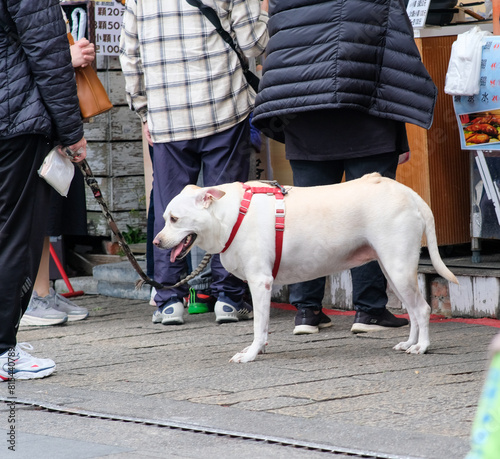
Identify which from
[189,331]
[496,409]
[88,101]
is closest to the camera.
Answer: [496,409]

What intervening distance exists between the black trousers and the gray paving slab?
403mm

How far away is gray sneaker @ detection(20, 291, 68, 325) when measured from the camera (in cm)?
561

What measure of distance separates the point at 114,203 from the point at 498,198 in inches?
144

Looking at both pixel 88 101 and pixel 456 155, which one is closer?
pixel 88 101

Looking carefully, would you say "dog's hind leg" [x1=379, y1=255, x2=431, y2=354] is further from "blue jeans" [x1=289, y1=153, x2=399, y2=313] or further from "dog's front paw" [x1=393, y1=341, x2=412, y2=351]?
"blue jeans" [x1=289, y1=153, x2=399, y2=313]

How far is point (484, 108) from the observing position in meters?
5.12

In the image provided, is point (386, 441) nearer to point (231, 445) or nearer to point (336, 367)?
point (231, 445)

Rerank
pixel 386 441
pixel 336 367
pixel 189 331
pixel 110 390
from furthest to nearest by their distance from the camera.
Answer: pixel 189 331, pixel 336 367, pixel 110 390, pixel 386 441

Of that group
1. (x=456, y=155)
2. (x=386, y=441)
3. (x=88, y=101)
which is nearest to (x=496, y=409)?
(x=386, y=441)

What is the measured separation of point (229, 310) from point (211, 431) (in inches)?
99.8

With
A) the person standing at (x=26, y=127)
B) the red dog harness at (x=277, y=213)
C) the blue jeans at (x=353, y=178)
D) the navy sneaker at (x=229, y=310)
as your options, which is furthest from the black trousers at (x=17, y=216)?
the navy sneaker at (x=229, y=310)

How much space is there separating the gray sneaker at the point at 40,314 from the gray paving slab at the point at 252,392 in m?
0.24

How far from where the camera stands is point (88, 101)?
4309mm

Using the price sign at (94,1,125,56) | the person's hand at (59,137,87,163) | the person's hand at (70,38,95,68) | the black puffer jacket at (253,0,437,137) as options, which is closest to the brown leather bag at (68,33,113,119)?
the person's hand at (70,38,95,68)
